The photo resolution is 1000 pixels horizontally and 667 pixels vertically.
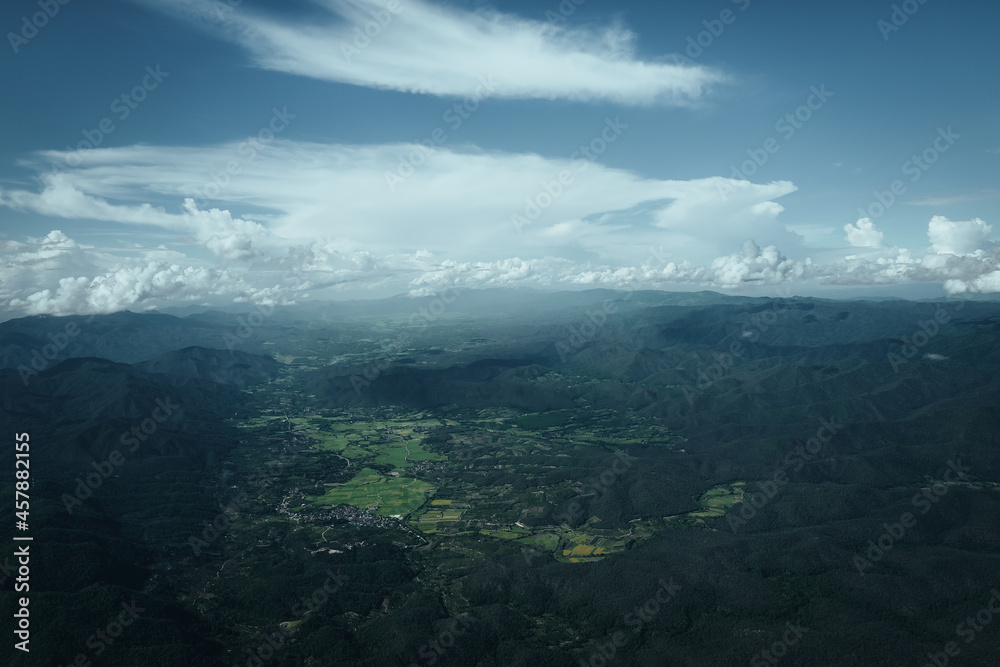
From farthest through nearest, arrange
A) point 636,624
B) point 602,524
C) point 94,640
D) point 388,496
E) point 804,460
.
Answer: point 804,460
point 388,496
point 602,524
point 636,624
point 94,640

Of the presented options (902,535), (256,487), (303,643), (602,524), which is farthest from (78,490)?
(902,535)

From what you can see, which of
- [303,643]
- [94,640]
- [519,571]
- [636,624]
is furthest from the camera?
[519,571]

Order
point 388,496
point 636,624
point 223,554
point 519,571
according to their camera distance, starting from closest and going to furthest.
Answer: point 636,624, point 519,571, point 223,554, point 388,496

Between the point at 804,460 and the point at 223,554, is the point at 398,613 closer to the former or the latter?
the point at 223,554

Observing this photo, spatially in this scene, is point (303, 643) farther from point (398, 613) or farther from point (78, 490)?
point (78, 490)

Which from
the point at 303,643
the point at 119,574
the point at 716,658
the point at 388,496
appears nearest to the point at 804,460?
the point at 716,658

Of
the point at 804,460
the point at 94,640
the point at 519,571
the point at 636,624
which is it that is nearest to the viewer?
the point at 94,640

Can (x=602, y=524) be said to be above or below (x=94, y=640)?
below

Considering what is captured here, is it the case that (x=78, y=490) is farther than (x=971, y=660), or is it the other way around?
(x=78, y=490)

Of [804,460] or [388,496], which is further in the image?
[804,460]
